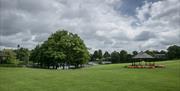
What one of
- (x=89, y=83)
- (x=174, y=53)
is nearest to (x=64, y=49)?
(x=89, y=83)

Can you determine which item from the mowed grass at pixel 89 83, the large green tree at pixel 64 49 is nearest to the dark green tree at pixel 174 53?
the large green tree at pixel 64 49

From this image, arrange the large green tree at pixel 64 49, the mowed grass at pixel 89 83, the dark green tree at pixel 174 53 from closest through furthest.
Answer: the mowed grass at pixel 89 83 → the large green tree at pixel 64 49 → the dark green tree at pixel 174 53

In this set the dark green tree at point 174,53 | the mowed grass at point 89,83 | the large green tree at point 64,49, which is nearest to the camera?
the mowed grass at point 89,83

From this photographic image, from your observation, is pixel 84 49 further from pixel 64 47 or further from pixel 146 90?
pixel 146 90

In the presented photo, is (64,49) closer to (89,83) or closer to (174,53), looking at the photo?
(89,83)

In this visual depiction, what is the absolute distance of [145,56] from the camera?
193 ft

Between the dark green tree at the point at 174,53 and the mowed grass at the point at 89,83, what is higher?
the dark green tree at the point at 174,53

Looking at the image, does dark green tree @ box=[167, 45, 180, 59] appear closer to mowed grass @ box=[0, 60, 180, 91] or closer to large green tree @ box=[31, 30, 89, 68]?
large green tree @ box=[31, 30, 89, 68]

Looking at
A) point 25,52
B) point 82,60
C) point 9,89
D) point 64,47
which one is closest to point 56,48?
point 64,47

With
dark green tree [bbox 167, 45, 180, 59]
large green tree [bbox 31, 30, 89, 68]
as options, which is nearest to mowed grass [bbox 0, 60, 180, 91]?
large green tree [bbox 31, 30, 89, 68]

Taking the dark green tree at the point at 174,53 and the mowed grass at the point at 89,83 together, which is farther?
the dark green tree at the point at 174,53

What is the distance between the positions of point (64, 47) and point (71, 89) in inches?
2089

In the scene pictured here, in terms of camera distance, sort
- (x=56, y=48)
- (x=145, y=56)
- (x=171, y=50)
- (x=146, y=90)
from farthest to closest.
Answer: (x=171, y=50) → (x=56, y=48) → (x=145, y=56) → (x=146, y=90)

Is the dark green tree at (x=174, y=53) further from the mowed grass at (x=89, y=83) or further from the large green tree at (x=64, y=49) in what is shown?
the mowed grass at (x=89, y=83)
